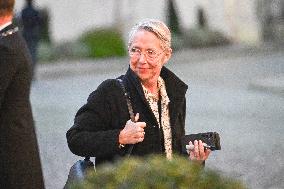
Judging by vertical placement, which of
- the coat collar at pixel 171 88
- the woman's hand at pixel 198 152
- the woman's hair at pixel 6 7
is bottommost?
the woman's hand at pixel 198 152

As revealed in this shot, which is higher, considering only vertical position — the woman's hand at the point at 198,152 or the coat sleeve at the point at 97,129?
the coat sleeve at the point at 97,129

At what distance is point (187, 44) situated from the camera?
29.7 metres

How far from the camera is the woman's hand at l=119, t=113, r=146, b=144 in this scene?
4566 millimetres

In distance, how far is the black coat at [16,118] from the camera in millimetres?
4566

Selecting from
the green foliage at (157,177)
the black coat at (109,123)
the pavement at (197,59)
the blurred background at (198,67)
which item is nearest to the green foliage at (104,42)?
the blurred background at (198,67)

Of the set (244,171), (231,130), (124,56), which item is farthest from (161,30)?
(124,56)

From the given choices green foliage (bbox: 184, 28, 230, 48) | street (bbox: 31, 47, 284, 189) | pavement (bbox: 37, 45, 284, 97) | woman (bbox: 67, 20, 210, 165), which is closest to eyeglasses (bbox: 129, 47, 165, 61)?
woman (bbox: 67, 20, 210, 165)

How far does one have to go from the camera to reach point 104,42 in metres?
27.4

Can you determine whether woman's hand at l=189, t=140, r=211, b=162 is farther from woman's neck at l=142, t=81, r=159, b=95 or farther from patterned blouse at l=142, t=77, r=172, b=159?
woman's neck at l=142, t=81, r=159, b=95

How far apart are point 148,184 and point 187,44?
26.7 meters

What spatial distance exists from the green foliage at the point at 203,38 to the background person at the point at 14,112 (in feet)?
82.2

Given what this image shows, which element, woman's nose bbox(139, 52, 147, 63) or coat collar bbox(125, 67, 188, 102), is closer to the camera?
woman's nose bbox(139, 52, 147, 63)

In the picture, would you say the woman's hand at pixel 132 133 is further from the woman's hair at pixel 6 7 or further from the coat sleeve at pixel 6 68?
the woman's hair at pixel 6 7

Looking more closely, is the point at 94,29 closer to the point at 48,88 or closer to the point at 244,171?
the point at 48,88
